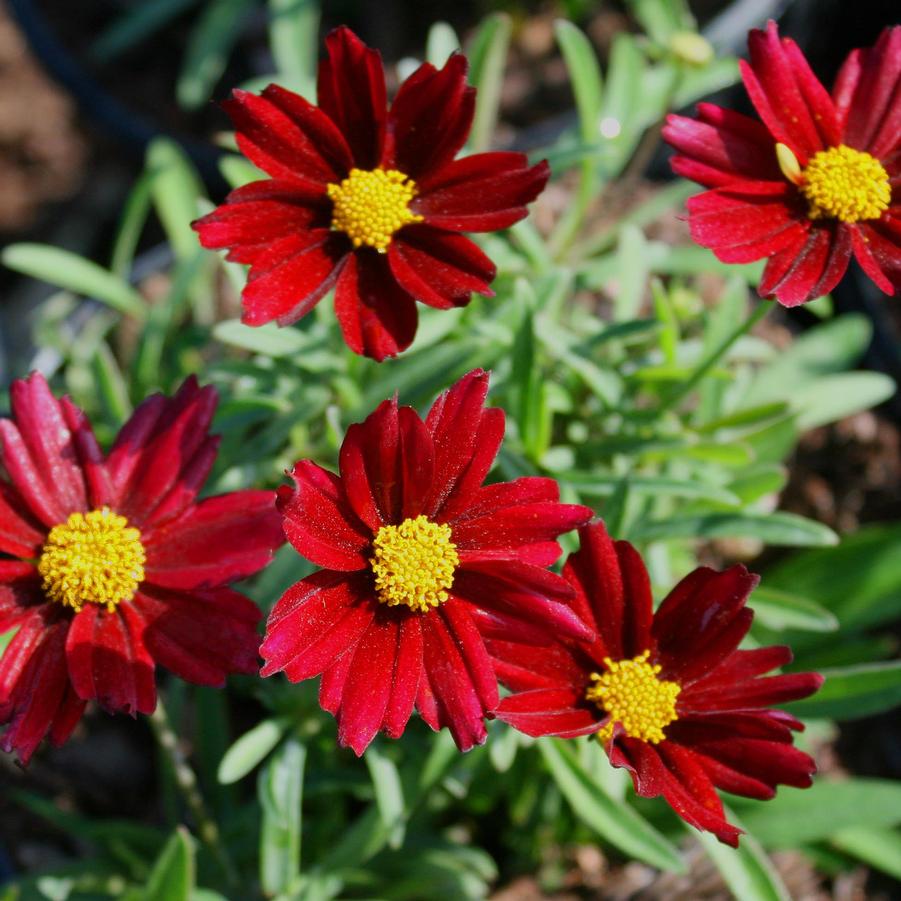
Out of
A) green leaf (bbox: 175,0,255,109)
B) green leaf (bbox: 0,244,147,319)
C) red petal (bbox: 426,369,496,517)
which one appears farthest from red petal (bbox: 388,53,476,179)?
green leaf (bbox: 175,0,255,109)

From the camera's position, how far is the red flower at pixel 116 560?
3.69 feet

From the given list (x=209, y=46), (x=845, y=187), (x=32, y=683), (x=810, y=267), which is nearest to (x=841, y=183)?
(x=845, y=187)

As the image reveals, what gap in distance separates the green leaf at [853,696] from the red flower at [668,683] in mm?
501

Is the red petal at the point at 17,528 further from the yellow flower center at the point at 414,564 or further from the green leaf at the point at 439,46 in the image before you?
the green leaf at the point at 439,46

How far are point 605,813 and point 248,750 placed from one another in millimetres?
494

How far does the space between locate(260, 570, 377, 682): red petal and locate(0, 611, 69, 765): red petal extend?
256 mm

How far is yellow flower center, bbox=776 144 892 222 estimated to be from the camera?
1.27 m

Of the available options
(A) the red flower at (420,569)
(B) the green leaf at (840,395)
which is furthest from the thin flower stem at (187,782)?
(B) the green leaf at (840,395)

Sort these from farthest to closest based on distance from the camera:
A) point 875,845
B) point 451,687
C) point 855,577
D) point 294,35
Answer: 1. point 294,35
2. point 855,577
3. point 875,845
4. point 451,687

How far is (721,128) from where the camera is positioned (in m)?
1.31

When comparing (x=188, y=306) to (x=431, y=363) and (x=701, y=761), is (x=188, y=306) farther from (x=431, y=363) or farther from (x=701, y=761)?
(x=701, y=761)

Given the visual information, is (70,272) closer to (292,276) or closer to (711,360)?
(292,276)

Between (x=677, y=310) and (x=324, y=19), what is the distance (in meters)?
1.63

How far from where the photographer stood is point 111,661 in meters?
1.13
